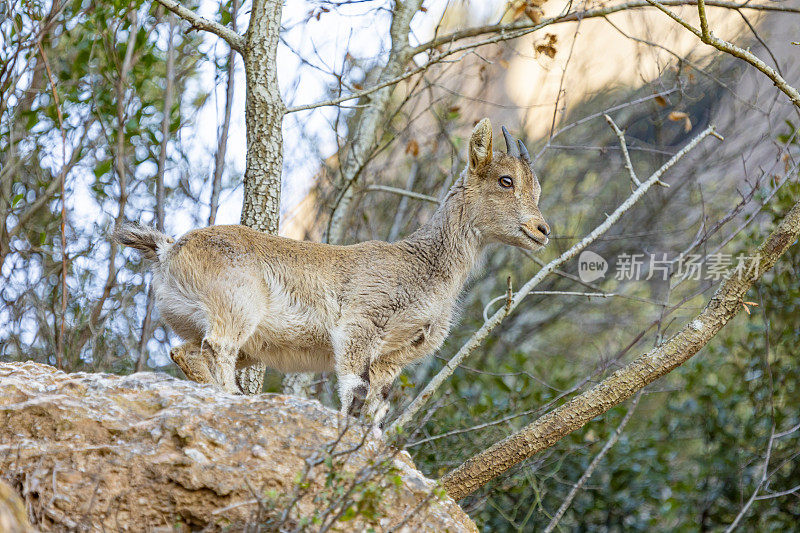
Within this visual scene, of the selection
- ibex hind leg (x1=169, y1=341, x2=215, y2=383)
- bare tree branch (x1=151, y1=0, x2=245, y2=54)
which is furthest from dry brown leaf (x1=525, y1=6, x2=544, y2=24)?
ibex hind leg (x1=169, y1=341, x2=215, y2=383)

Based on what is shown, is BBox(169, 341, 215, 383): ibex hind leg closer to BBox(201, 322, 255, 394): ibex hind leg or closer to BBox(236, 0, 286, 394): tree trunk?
BBox(201, 322, 255, 394): ibex hind leg

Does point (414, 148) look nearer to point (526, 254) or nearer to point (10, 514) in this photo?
point (526, 254)

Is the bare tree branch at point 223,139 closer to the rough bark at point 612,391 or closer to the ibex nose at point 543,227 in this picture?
the ibex nose at point 543,227

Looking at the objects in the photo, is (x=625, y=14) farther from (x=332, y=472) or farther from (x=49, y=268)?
(x=332, y=472)

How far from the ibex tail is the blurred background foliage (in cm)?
187

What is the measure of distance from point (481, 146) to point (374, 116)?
8.24 ft

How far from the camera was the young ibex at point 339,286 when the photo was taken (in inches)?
234

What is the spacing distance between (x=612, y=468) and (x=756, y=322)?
235 cm

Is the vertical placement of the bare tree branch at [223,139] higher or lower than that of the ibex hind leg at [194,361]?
higher

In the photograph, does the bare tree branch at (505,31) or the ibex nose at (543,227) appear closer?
the ibex nose at (543,227)

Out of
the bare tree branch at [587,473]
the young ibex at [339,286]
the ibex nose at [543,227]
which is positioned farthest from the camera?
the ibex nose at [543,227]

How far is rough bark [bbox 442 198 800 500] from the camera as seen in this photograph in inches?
221

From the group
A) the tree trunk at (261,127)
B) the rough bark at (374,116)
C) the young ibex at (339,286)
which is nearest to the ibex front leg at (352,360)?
the young ibex at (339,286)

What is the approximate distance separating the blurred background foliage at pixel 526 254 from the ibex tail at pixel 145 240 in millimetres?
1865
